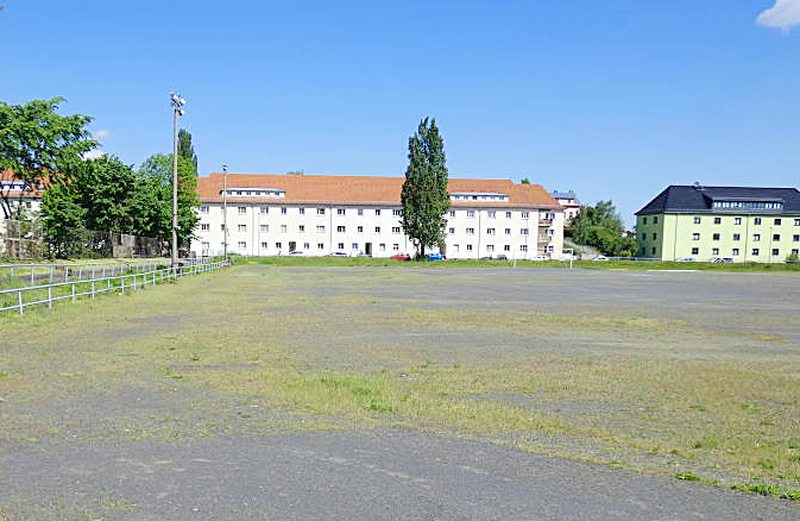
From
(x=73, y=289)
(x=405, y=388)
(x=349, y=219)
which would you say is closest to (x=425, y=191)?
(x=349, y=219)

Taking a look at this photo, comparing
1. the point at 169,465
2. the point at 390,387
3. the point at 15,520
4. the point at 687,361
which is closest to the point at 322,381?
the point at 390,387

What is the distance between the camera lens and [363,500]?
15.9 feet

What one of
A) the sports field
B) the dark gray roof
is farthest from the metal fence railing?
the dark gray roof

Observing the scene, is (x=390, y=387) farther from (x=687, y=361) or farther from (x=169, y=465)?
(x=687, y=361)

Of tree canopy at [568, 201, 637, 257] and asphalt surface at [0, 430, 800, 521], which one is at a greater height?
tree canopy at [568, 201, 637, 257]

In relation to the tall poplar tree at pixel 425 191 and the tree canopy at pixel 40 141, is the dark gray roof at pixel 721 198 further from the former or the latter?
the tree canopy at pixel 40 141

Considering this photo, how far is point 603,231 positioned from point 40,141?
300 feet

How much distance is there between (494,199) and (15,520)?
9939 cm

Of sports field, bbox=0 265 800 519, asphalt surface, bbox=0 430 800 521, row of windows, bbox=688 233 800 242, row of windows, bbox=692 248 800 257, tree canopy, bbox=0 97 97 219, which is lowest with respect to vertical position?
sports field, bbox=0 265 800 519

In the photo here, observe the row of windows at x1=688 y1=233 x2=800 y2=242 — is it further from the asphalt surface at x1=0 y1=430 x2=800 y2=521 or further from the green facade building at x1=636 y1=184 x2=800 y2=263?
the asphalt surface at x1=0 y1=430 x2=800 y2=521

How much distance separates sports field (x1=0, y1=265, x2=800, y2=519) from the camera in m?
6.18

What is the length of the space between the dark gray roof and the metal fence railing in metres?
92.1

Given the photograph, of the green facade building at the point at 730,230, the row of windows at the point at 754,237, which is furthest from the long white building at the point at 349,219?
the row of windows at the point at 754,237

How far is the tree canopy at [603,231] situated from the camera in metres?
112
